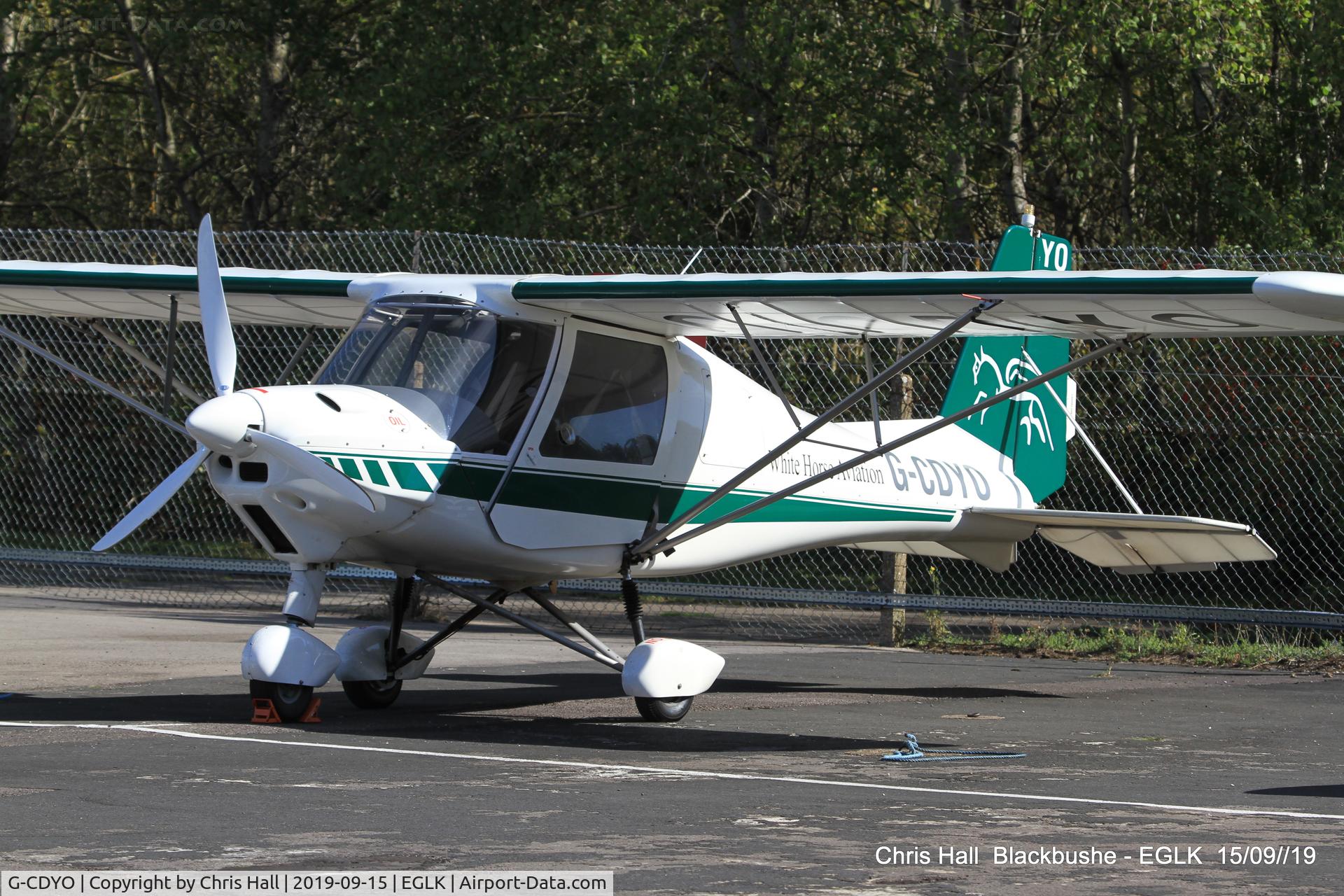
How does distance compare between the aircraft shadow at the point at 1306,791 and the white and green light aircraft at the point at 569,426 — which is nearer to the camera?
the aircraft shadow at the point at 1306,791

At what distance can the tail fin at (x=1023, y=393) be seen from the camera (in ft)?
39.7

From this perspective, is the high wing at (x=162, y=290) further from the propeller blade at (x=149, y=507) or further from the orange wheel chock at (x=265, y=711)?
the orange wheel chock at (x=265, y=711)

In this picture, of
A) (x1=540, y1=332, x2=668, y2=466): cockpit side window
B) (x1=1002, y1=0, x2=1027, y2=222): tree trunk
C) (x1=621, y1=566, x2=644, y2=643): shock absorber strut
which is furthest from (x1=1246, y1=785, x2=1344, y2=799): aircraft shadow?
(x1=1002, y1=0, x2=1027, y2=222): tree trunk

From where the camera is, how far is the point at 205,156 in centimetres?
2638

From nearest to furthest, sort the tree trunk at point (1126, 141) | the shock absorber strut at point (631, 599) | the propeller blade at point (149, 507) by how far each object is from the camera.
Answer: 1. the propeller blade at point (149, 507)
2. the shock absorber strut at point (631, 599)
3. the tree trunk at point (1126, 141)

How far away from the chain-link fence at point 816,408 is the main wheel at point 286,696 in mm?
2489

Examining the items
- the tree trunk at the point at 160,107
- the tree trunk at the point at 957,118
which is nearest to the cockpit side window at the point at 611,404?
the tree trunk at the point at 957,118

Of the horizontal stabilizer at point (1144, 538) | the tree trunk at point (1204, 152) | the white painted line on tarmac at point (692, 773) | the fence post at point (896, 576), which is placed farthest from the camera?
the tree trunk at point (1204, 152)

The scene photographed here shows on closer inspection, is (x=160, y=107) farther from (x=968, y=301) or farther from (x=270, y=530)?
(x=968, y=301)

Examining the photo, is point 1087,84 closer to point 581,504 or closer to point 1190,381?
point 1190,381

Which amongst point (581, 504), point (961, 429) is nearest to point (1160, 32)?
point (961, 429)

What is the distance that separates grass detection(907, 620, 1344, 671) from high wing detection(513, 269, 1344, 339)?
15.1 feet

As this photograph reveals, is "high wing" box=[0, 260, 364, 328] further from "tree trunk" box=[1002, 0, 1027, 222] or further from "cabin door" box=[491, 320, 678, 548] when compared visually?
"tree trunk" box=[1002, 0, 1027, 222]

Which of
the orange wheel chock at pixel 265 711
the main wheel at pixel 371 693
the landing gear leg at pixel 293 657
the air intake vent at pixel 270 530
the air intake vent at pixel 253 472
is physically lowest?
the orange wheel chock at pixel 265 711
